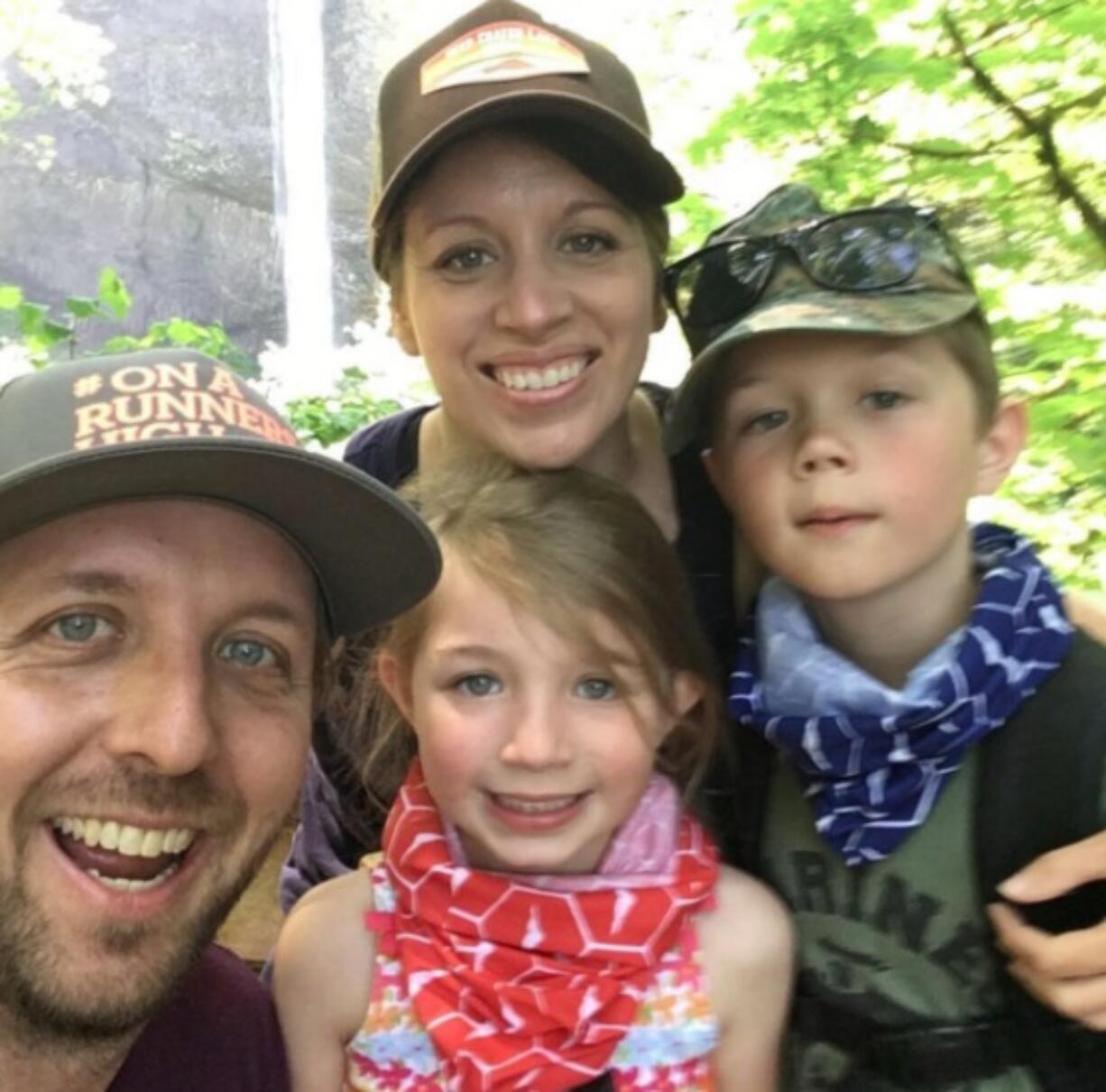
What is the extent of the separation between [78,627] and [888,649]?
101cm

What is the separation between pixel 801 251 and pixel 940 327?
0.71ft

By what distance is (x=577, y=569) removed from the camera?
1651mm

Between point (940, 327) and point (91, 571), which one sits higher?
point (940, 327)

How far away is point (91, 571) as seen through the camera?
129cm

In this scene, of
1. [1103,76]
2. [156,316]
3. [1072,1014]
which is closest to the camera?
[1072,1014]

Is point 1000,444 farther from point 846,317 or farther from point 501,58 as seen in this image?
point 501,58

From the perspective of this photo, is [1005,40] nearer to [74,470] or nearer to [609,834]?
[609,834]

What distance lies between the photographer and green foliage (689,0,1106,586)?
232cm

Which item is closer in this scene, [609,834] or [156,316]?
[609,834]

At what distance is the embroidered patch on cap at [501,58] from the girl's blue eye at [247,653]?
0.94m

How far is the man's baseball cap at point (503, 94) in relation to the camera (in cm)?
182

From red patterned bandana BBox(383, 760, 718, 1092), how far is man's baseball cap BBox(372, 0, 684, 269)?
1002 mm

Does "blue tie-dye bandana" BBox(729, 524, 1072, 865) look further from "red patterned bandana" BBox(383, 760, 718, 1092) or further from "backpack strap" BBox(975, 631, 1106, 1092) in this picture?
"red patterned bandana" BBox(383, 760, 718, 1092)

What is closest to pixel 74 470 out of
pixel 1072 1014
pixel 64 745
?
pixel 64 745
